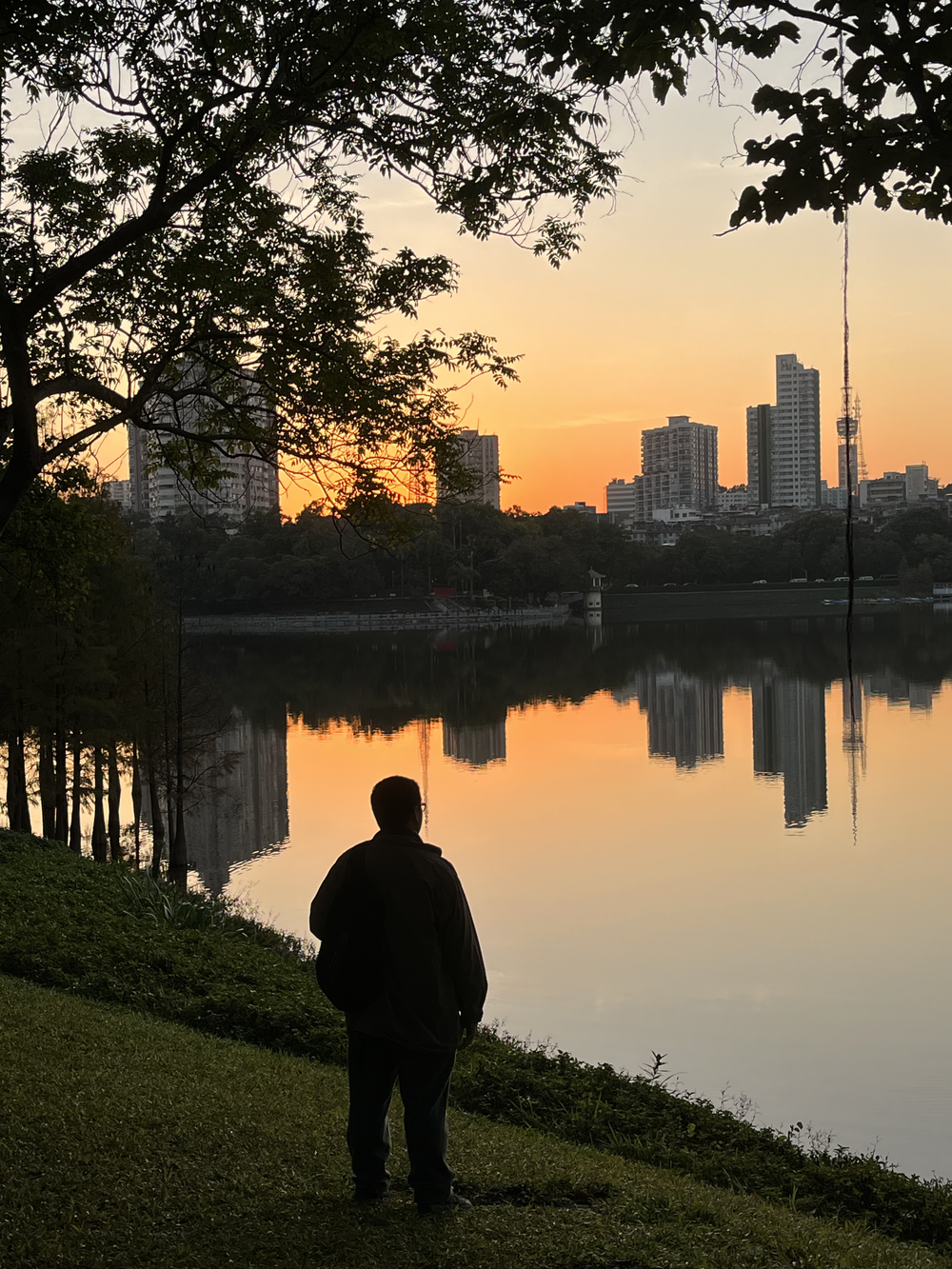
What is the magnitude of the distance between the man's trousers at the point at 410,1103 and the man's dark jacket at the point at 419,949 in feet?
0.24

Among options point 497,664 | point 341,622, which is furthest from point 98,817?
point 341,622

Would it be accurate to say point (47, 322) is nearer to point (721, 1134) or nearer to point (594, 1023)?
point (721, 1134)

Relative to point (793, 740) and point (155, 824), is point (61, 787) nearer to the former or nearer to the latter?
point (155, 824)

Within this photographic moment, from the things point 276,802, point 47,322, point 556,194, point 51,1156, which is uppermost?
point 556,194

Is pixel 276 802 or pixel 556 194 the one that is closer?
pixel 556 194

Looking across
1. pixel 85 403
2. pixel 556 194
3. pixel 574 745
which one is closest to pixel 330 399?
pixel 556 194

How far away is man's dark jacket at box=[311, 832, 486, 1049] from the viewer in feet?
13.0

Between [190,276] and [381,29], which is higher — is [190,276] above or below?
below

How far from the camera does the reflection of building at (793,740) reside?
2628 cm

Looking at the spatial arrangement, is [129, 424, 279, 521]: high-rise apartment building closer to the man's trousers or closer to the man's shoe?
the man's trousers

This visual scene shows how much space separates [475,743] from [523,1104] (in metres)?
29.6

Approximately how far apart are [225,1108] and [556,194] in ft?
18.7

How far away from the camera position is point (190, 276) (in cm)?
729

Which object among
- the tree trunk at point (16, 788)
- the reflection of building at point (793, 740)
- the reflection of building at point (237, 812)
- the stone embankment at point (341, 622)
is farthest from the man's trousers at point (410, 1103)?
the stone embankment at point (341, 622)
